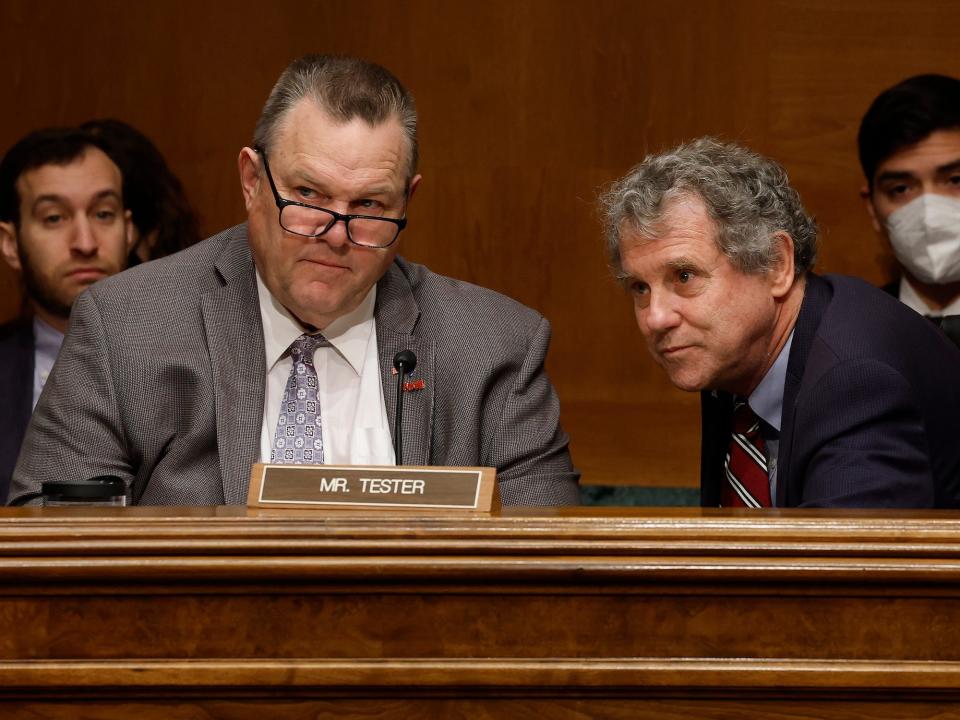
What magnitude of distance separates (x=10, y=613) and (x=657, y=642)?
608 millimetres

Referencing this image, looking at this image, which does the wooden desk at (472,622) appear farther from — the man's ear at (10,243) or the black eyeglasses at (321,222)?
the man's ear at (10,243)

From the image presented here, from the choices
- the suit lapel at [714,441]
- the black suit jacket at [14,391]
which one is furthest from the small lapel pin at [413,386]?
the black suit jacket at [14,391]

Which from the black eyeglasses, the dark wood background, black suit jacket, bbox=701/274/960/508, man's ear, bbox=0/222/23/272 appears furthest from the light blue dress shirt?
man's ear, bbox=0/222/23/272

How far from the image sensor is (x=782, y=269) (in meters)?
2.15

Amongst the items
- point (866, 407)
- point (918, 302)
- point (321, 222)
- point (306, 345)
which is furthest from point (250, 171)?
point (918, 302)

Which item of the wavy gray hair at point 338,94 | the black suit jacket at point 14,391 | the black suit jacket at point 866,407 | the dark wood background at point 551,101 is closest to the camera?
the black suit jacket at point 866,407

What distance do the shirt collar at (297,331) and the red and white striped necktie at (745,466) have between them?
0.64 metres

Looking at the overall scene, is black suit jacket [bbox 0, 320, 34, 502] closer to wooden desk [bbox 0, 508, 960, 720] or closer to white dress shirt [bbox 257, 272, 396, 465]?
white dress shirt [bbox 257, 272, 396, 465]

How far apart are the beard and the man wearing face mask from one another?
191cm

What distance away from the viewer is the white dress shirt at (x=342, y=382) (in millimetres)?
2219

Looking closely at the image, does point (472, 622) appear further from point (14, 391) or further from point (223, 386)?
point (14, 391)

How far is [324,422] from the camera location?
2.23 metres

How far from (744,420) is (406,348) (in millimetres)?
584

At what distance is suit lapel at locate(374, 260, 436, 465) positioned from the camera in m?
2.17
